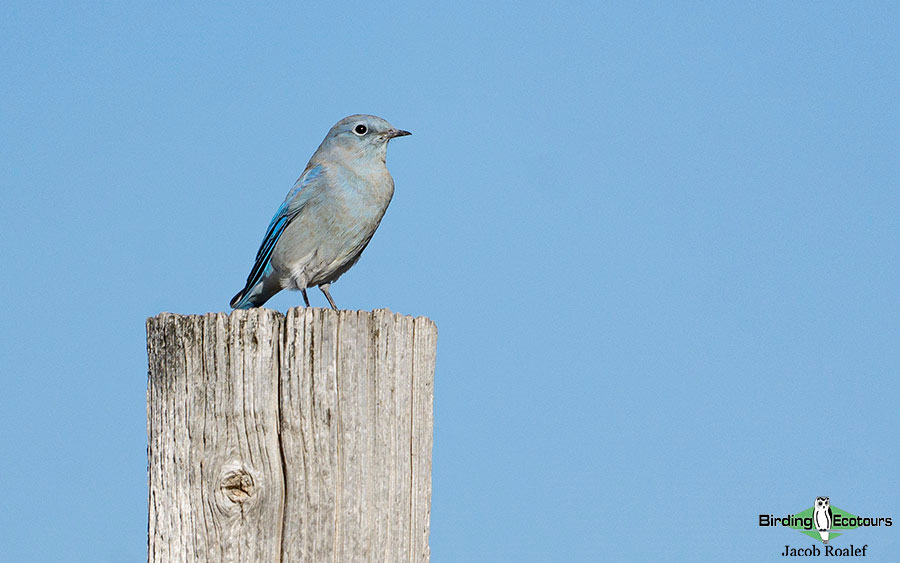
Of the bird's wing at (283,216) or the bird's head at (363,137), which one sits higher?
the bird's head at (363,137)

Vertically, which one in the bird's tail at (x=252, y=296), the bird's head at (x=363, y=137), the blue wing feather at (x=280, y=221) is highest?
the bird's head at (x=363, y=137)

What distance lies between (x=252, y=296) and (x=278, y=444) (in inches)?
188

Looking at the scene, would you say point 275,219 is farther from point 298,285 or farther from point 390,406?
point 390,406

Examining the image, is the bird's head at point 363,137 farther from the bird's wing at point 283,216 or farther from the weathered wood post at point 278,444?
the weathered wood post at point 278,444

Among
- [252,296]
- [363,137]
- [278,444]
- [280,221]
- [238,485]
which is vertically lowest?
[238,485]

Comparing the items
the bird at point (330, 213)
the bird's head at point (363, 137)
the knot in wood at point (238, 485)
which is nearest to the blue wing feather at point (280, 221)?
the bird at point (330, 213)

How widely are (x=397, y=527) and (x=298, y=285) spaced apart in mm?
4474

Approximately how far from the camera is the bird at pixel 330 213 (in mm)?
7730

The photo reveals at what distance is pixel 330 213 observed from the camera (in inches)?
303

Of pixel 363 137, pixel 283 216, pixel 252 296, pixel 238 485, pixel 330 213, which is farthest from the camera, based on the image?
pixel 252 296

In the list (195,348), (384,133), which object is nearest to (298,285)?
(384,133)

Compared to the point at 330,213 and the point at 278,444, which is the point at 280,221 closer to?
the point at 330,213

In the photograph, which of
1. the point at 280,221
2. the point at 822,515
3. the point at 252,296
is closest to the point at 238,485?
the point at 280,221

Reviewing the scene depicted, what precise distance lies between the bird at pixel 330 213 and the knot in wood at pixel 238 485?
4.30 m
